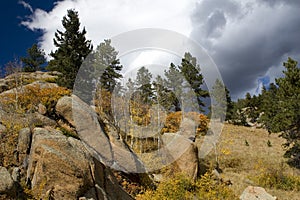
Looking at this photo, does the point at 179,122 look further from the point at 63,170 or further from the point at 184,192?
the point at 63,170

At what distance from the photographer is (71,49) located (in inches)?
1201

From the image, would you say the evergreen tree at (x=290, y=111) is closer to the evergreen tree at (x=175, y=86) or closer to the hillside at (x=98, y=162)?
the hillside at (x=98, y=162)

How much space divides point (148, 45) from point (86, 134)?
675 centimetres

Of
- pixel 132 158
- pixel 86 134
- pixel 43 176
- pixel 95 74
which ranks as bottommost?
pixel 43 176

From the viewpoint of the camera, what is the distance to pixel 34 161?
1105 centimetres

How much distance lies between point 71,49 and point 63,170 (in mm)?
22656

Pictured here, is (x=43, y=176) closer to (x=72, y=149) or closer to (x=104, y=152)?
(x=72, y=149)

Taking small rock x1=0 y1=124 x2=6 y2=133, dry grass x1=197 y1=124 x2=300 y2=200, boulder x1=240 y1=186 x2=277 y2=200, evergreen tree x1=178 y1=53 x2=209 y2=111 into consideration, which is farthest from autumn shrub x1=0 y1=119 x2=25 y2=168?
evergreen tree x1=178 y1=53 x2=209 y2=111

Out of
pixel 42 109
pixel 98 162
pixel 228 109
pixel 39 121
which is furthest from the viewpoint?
pixel 228 109

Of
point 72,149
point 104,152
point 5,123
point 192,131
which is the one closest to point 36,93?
point 5,123

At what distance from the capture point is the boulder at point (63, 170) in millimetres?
10305

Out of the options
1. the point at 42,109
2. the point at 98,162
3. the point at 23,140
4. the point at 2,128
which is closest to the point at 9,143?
the point at 23,140

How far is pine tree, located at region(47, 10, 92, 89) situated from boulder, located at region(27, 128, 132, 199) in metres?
16.9

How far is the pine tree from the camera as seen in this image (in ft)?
93.5
